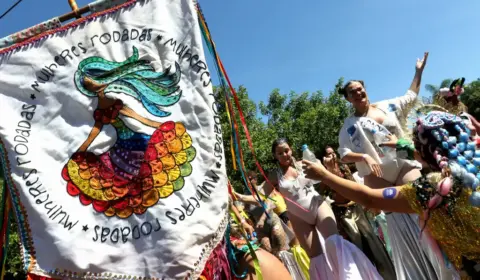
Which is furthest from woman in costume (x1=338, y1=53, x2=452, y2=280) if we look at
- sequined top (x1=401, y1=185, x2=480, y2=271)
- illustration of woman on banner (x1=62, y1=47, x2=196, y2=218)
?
illustration of woman on banner (x1=62, y1=47, x2=196, y2=218)

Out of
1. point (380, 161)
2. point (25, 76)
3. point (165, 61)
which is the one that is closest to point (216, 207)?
point (165, 61)

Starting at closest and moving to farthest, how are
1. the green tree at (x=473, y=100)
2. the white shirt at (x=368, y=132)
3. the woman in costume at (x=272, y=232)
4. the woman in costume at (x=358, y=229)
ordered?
the white shirt at (x=368, y=132), the woman in costume at (x=358, y=229), the woman in costume at (x=272, y=232), the green tree at (x=473, y=100)

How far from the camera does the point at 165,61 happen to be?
1.87 m

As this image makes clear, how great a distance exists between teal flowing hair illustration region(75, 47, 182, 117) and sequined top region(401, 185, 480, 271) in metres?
1.19

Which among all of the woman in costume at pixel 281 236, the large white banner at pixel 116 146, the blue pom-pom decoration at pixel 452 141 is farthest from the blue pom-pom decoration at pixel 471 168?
the woman in costume at pixel 281 236

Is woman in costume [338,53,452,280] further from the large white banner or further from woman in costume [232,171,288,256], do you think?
the large white banner

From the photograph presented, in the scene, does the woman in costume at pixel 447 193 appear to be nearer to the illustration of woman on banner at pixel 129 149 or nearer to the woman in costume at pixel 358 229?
the illustration of woman on banner at pixel 129 149

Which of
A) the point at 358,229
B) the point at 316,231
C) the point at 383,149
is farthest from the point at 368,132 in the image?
the point at 358,229

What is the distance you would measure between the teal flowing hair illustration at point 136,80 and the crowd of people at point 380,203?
53cm

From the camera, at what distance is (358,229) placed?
12.3 feet

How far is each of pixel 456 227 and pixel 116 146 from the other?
1509mm

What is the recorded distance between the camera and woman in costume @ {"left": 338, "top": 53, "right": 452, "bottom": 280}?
10.2 feet

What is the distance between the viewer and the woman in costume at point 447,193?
1.80 metres

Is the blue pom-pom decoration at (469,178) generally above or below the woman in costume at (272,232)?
below
